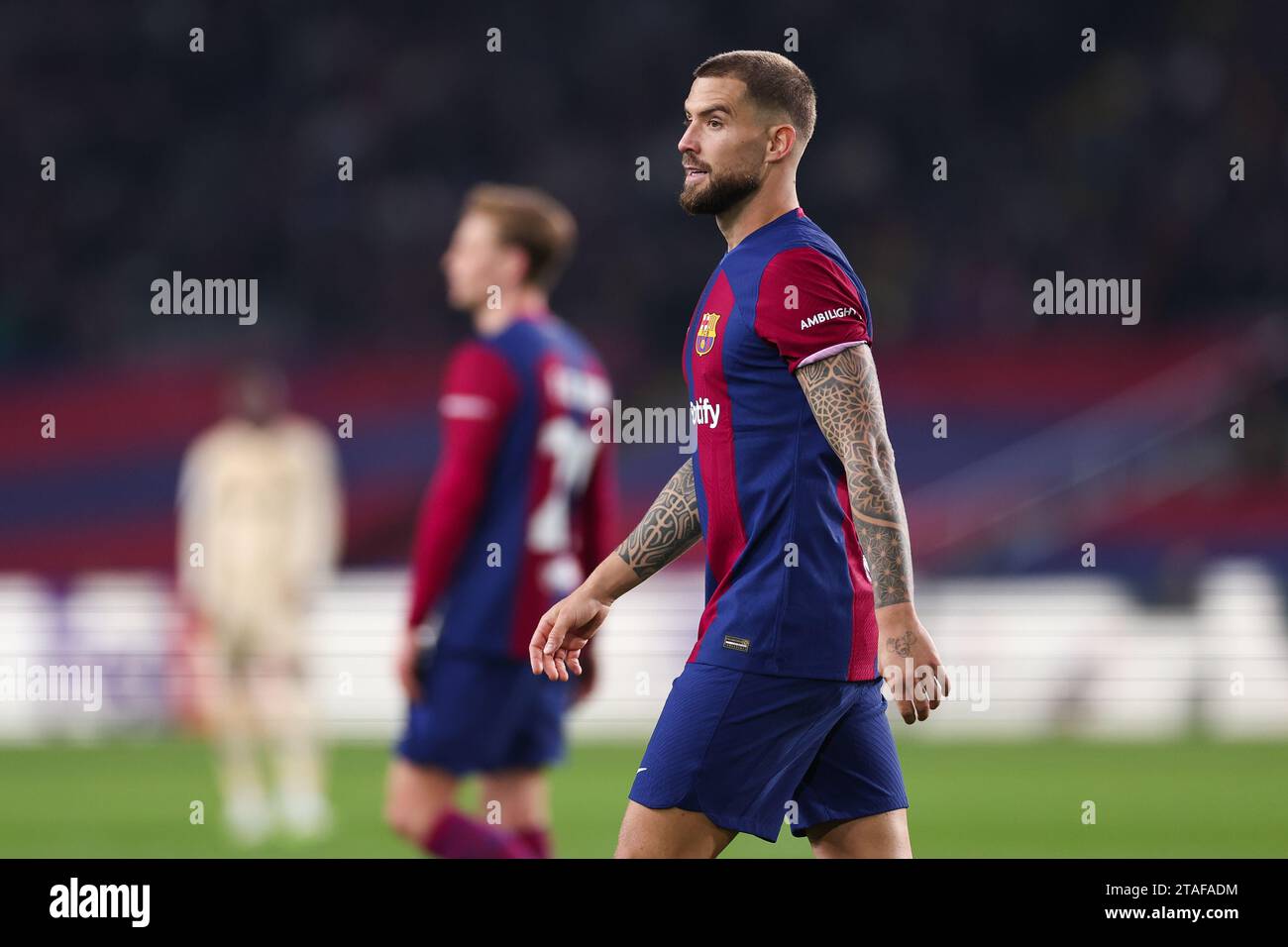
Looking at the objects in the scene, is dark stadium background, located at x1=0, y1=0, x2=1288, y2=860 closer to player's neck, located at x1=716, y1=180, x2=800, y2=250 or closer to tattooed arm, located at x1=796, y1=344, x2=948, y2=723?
player's neck, located at x1=716, y1=180, x2=800, y2=250

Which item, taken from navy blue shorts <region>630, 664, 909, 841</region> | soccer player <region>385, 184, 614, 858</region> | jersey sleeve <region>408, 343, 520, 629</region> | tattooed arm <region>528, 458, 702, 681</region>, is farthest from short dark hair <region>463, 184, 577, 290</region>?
navy blue shorts <region>630, 664, 909, 841</region>

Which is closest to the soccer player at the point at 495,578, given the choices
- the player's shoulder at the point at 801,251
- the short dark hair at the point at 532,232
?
the short dark hair at the point at 532,232

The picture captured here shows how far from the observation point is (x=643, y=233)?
1836 cm

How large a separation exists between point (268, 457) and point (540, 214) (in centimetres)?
442

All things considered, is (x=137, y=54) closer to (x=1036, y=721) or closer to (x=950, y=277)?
(x=950, y=277)

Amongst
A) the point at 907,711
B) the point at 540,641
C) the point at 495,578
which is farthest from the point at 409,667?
the point at 907,711

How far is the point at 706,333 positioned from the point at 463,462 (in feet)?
7.16

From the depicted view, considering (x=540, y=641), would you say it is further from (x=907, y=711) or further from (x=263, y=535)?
(x=263, y=535)

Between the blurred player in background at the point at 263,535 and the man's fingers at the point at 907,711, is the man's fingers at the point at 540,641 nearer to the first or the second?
the man's fingers at the point at 907,711

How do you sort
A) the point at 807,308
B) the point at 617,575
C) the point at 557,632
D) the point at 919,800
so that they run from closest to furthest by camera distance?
the point at 807,308 < the point at 557,632 < the point at 617,575 < the point at 919,800

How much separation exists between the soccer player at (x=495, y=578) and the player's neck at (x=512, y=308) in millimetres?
12

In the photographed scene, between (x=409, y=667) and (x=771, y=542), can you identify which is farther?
(x=409, y=667)

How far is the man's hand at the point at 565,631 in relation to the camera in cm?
393
